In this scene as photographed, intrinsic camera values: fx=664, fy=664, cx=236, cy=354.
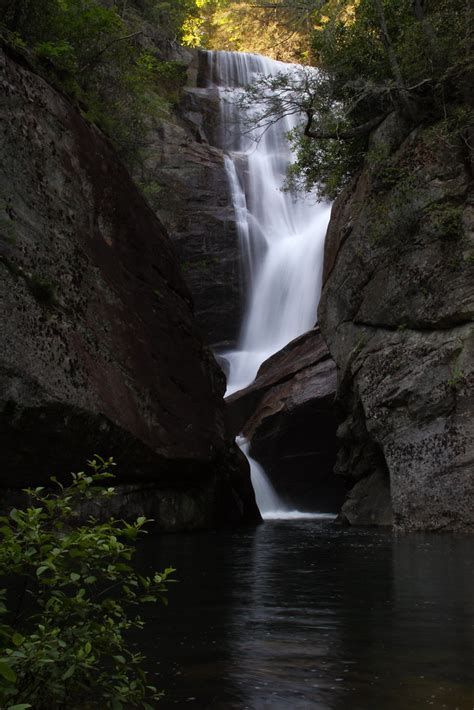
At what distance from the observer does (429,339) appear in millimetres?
15594

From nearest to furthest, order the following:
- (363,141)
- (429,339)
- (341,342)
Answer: (429,339), (341,342), (363,141)

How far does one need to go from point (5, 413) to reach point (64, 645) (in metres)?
8.90

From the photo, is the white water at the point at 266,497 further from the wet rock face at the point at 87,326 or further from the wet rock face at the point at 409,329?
the wet rock face at the point at 87,326

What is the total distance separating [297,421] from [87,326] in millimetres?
11535

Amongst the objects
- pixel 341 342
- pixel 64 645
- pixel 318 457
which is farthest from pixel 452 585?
pixel 318 457

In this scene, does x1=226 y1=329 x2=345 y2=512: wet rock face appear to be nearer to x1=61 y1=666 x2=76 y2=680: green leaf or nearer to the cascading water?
the cascading water

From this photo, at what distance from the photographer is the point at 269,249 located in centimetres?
3241

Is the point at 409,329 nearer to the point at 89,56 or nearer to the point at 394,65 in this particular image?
the point at 394,65

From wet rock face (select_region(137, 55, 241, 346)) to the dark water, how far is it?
68.2 ft

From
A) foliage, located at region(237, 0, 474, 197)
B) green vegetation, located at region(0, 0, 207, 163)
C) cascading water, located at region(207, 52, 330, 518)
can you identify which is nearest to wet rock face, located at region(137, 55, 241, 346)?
cascading water, located at region(207, 52, 330, 518)

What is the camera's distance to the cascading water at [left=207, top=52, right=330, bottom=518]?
28.4 meters

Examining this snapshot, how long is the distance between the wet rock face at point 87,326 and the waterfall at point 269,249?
35.9 ft

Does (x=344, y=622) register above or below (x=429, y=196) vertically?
below

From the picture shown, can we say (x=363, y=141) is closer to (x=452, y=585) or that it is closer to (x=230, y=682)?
(x=452, y=585)
